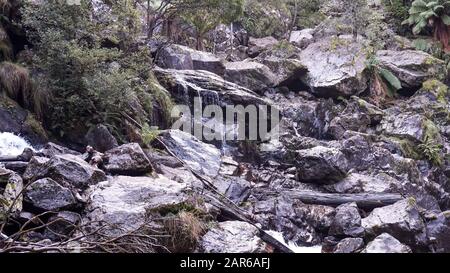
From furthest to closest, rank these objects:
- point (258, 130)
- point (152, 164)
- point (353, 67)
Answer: point (353, 67)
point (258, 130)
point (152, 164)

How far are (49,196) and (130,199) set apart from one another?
0.96 metres

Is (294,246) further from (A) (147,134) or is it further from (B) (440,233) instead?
(A) (147,134)

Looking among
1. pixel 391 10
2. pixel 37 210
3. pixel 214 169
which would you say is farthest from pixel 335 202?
pixel 391 10

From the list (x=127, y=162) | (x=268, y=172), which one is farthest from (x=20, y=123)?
(x=268, y=172)

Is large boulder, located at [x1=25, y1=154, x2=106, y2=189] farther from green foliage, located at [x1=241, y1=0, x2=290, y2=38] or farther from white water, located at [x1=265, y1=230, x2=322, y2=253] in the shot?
green foliage, located at [x1=241, y1=0, x2=290, y2=38]

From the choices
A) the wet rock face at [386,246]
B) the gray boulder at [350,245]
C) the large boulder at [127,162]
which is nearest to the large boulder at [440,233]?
the gray boulder at [350,245]

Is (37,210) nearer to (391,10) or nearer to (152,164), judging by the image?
(152,164)

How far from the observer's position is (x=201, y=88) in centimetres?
1173

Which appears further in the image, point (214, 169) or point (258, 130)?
point (258, 130)

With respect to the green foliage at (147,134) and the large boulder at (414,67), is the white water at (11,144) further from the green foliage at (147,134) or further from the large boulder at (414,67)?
the large boulder at (414,67)

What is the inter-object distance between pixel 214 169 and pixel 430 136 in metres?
6.32

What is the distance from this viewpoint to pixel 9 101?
27.5 feet
